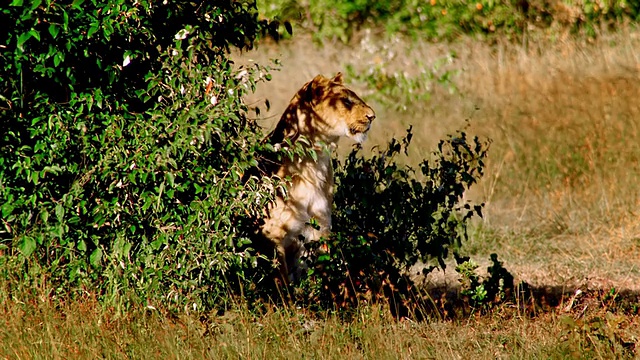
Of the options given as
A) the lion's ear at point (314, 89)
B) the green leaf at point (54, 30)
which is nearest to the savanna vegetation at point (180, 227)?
the green leaf at point (54, 30)

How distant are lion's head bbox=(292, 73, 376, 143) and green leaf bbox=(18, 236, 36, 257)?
1.78 meters

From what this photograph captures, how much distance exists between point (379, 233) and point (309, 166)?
Result: 648mm

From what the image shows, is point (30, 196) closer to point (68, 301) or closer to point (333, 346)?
point (68, 301)

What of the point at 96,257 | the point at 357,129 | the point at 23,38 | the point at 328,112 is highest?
the point at 23,38

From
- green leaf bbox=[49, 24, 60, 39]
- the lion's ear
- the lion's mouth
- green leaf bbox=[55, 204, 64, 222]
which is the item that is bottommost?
green leaf bbox=[55, 204, 64, 222]

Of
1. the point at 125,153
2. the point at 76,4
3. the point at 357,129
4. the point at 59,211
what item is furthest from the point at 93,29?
the point at 357,129

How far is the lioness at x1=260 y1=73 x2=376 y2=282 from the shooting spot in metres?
5.68

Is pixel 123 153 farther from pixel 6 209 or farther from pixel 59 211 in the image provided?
pixel 6 209

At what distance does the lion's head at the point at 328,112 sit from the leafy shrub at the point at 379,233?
0.24 m

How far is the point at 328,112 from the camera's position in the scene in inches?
229

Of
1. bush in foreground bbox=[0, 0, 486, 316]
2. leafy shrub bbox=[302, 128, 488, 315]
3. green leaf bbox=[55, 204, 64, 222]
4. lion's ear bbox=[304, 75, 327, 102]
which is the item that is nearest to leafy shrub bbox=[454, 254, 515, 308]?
leafy shrub bbox=[302, 128, 488, 315]

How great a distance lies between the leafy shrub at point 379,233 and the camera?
18.3 feet

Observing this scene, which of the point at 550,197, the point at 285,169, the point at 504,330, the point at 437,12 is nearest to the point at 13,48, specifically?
the point at 285,169

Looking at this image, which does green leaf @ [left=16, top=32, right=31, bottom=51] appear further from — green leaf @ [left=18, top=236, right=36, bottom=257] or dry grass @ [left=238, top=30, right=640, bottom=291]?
dry grass @ [left=238, top=30, right=640, bottom=291]
